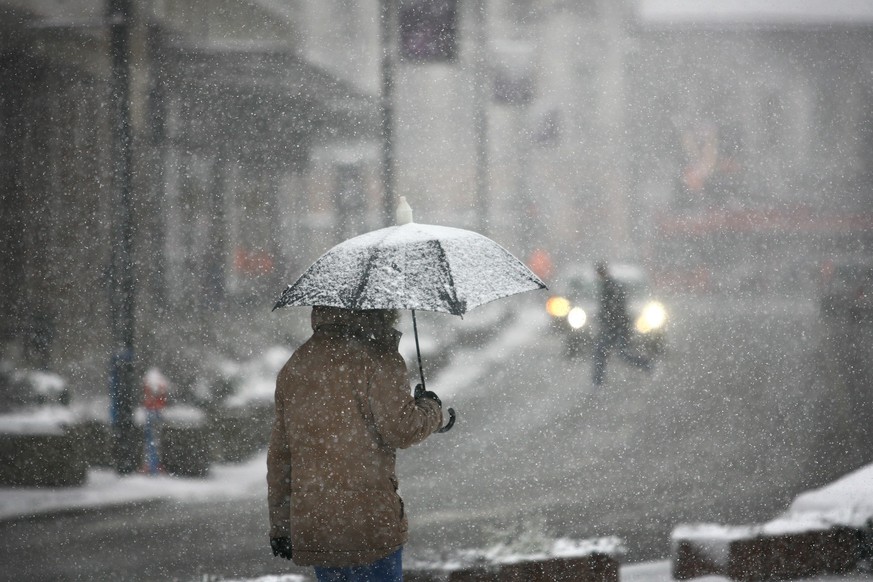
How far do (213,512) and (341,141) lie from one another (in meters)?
5.29

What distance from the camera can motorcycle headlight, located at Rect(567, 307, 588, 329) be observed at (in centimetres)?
1047

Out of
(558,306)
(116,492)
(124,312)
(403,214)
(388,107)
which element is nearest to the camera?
(403,214)

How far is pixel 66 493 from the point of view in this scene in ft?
21.7

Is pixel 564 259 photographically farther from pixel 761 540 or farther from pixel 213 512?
pixel 761 540

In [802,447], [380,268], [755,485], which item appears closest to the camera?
[380,268]

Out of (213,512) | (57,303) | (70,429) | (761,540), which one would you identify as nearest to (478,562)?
(761,540)

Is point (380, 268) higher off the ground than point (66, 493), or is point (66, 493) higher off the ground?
point (380, 268)

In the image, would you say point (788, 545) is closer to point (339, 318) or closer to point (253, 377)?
point (339, 318)

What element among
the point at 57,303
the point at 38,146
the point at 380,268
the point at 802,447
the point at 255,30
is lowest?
the point at 802,447

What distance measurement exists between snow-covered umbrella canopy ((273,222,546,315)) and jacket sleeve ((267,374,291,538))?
0.34 meters

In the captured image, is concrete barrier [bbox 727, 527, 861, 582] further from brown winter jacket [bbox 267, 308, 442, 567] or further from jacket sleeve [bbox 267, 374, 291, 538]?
jacket sleeve [bbox 267, 374, 291, 538]

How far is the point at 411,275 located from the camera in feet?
8.38

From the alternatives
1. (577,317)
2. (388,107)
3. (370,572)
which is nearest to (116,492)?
(370,572)

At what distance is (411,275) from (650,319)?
8.38m
